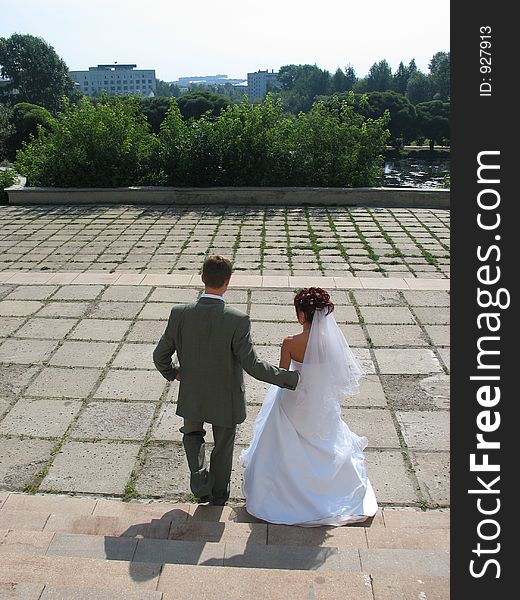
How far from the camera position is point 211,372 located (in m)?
3.89

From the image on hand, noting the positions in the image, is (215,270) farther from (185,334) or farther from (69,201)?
(69,201)

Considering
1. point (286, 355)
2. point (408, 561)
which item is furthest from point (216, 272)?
point (408, 561)

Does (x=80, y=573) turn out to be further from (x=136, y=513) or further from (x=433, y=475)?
(x=433, y=475)

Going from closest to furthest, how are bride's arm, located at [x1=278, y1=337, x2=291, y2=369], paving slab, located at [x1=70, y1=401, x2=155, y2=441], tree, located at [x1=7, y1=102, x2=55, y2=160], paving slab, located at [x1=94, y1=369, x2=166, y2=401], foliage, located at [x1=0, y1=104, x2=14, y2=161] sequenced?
bride's arm, located at [x1=278, y1=337, x2=291, y2=369] → paving slab, located at [x1=70, y1=401, x2=155, y2=441] → paving slab, located at [x1=94, y1=369, x2=166, y2=401] → foliage, located at [x1=0, y1=104, x2=14, y2=161] → tree, located at [x1=7, y1=102, x2=55, y2=160]

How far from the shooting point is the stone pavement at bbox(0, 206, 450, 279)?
9836 mm

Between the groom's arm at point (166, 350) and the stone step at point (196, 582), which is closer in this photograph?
the stone step at point (196, 582)

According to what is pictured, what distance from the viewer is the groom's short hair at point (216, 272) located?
377cm

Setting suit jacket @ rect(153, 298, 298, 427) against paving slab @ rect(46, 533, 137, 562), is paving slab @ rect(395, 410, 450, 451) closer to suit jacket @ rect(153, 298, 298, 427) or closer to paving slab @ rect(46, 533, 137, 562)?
suit jacket @ rect(153, 298, 298, 427)

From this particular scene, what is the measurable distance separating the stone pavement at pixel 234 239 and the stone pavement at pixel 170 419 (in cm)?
6

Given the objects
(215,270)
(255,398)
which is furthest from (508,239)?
(255,398)

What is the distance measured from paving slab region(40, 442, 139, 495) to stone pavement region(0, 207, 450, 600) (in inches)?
0.5

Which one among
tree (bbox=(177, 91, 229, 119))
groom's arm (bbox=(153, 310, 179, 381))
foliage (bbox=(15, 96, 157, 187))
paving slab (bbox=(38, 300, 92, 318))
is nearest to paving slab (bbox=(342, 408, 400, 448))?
groom's arm (bbox=(153, 310, 179, 381))

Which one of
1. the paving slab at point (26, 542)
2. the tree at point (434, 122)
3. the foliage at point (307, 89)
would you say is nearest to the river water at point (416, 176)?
the tree at point (434, 122)

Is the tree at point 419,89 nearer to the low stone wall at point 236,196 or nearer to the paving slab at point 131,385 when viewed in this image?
the low stone wall at point 236,196
